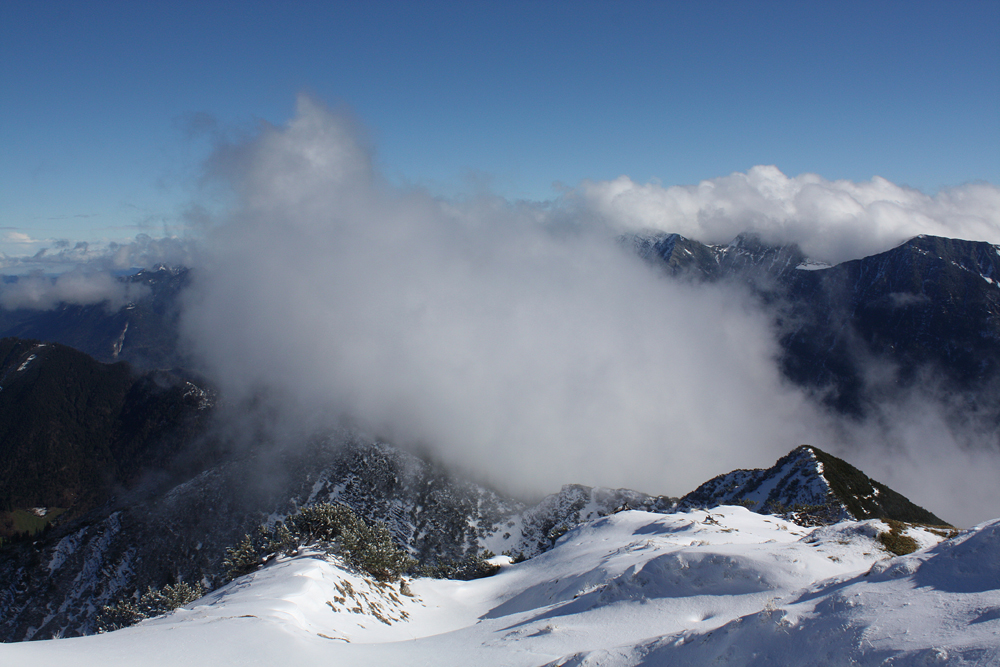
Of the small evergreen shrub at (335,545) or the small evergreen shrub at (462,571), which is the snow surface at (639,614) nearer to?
the small evergreen shrub at (335,545)

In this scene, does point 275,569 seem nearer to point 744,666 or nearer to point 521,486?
point 744,666

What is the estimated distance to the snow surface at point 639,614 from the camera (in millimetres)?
12188

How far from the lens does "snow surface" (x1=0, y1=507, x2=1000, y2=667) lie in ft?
40.0

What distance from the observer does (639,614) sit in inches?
864

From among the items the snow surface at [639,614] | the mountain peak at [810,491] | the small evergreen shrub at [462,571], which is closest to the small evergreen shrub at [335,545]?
the snow surface at [639,614]

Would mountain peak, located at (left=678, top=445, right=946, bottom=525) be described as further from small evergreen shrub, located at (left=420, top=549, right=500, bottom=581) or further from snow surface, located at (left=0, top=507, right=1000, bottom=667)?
snow surface, located at (left=0, top=507, right=1000, bottom=667)

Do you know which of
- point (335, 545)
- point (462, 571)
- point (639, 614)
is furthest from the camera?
point (462, 571)

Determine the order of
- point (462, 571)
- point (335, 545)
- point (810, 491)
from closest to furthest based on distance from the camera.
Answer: point (335, 545)
point (462, 571)
point (810, 491)

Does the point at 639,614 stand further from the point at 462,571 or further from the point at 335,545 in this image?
the point at 462,571

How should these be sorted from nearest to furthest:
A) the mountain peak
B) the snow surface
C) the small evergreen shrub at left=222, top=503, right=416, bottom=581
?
the snow surface → the small evergreen shrub at left=222, top=503, right=416, bottom=581 → the mountain peak

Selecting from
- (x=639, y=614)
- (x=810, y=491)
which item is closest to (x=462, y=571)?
(x=639, y=614)

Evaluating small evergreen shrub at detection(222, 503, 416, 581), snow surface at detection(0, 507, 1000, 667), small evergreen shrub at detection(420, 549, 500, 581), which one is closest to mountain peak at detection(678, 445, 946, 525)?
small evergreen shrub at detection(420, 549, 500, 581)

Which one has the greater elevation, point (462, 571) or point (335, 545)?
point (335, 545)

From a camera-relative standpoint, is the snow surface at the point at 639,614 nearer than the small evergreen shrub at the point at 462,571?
Yes
